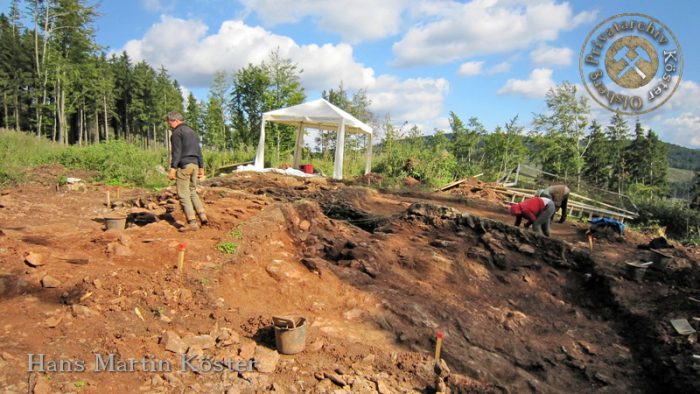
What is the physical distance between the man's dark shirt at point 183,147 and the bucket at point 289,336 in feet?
10.0

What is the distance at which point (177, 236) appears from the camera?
17.2 ft

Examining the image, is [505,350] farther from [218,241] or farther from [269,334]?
[218,241]

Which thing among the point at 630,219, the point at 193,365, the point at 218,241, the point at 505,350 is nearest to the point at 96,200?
the point at 218,241

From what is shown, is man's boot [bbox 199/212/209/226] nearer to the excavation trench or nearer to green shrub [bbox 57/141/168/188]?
the excavation trench

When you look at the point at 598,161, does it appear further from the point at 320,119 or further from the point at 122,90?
the point at 122,90

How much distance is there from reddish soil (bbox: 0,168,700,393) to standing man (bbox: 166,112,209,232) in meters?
0.33

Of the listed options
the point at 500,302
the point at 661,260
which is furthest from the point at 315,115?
the point at 661,260

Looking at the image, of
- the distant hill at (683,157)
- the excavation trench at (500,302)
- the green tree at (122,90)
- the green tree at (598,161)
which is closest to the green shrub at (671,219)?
the excavation trench at (500,302)

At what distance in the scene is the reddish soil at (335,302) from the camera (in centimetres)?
303

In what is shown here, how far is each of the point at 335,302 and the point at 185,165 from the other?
280 centimetres

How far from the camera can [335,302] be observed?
14.9ft

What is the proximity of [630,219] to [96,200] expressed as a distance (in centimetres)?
1599

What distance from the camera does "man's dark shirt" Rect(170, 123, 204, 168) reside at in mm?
5473

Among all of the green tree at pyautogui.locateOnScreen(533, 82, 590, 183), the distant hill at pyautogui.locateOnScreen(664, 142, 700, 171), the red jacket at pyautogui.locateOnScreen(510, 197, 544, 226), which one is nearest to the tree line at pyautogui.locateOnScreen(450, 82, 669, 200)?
the green tree at pyautogui.locateOnScreen(533, 82, 590, 183)
